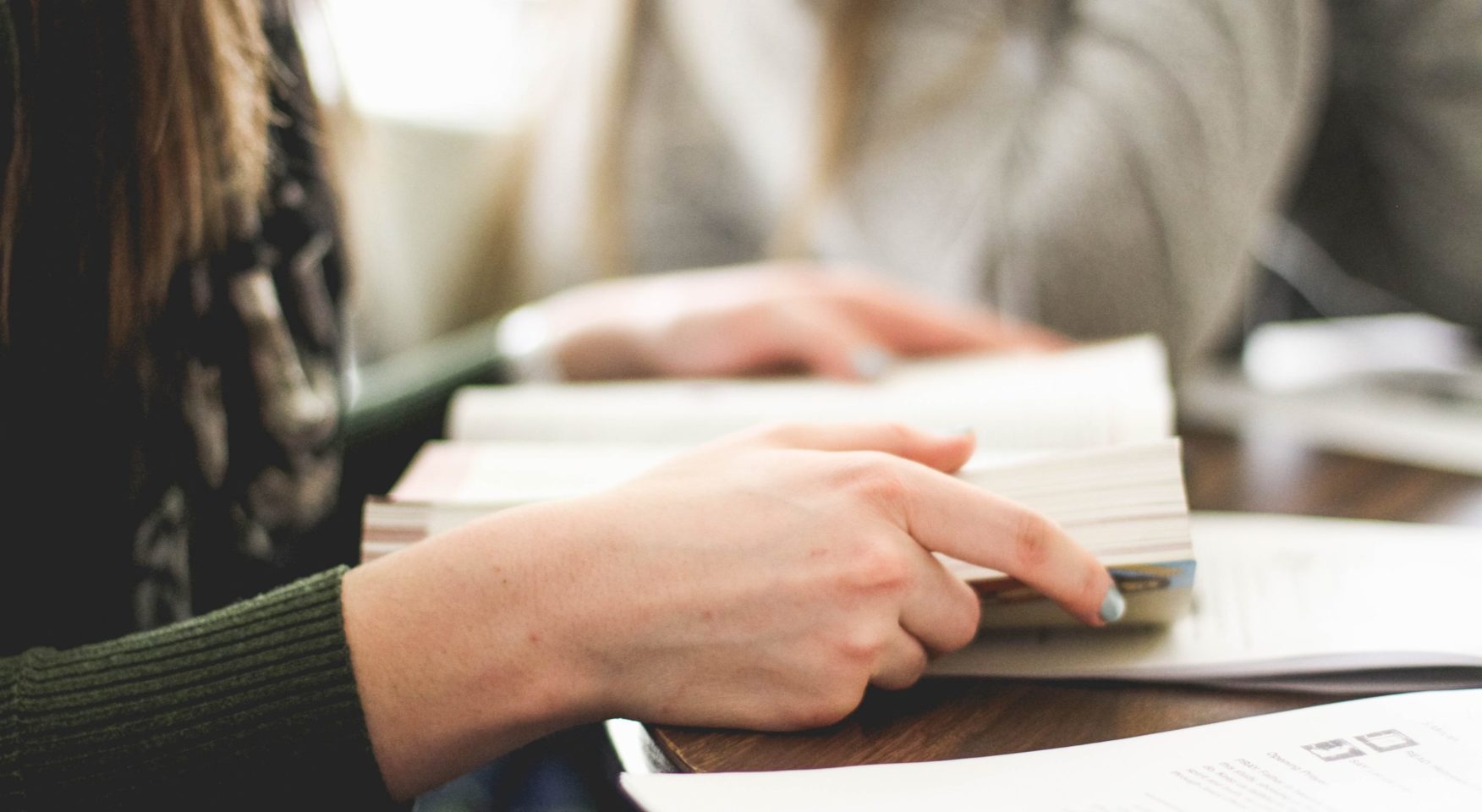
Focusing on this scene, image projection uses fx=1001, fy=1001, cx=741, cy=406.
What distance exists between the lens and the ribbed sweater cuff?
35 centimetres

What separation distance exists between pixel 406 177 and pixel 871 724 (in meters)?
1.11

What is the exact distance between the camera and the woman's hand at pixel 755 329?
2.43 feet

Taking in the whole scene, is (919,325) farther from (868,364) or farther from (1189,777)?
(1189,777)

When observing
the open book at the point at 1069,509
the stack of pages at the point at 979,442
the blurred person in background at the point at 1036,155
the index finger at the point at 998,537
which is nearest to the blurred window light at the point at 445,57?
the blurred person in background at the point at 1036,155

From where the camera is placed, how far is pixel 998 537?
1.19ft

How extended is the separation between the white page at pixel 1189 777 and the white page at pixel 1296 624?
0.04 meters

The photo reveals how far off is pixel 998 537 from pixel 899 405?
230 millimetres

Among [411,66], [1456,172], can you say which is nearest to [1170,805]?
[1456,172]

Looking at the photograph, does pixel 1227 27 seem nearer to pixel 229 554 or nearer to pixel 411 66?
pixel 229 554

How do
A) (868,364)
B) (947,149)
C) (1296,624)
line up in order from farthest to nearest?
(947,149) → (868,364) → (1296,624)

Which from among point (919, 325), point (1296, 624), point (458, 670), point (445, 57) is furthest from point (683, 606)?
point (445, 57)

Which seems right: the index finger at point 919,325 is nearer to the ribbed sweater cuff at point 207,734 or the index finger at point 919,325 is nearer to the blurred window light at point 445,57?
the ribbed sweater cuff at point 207,734

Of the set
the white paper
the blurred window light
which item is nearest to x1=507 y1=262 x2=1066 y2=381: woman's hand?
the white paper

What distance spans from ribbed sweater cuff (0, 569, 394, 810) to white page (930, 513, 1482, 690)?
0.23 metres
